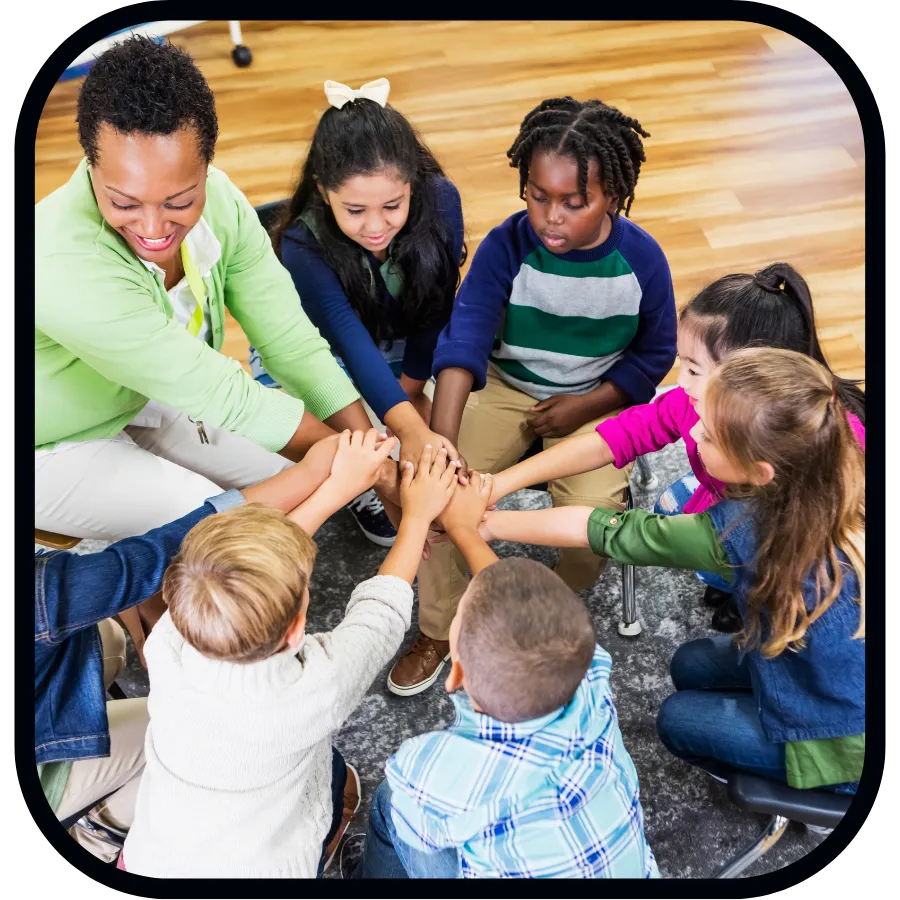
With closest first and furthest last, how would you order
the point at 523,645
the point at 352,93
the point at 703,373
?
the point at 523,645
the point at 703,373
the point at 352,93

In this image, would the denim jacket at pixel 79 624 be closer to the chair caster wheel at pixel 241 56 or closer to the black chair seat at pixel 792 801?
the black chair seat at pixel 792 801

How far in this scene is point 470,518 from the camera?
1.79 m

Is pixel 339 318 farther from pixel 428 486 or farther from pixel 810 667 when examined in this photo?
pixel 810 667

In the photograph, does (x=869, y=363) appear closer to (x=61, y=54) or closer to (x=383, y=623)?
(x=383, y=623)

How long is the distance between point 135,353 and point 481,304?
67 centimetres

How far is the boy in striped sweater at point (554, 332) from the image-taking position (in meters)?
1.79

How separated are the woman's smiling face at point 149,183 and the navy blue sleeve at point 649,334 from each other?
81cm

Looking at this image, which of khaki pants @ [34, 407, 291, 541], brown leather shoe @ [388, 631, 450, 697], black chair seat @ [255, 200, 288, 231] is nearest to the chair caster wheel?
black chair seat @ [255, 200, 288, 231]

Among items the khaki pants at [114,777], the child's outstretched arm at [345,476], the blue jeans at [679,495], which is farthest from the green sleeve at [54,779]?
the blue jeans at [679,495]

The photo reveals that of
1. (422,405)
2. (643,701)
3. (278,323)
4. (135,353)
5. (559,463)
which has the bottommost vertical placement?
(643,701)

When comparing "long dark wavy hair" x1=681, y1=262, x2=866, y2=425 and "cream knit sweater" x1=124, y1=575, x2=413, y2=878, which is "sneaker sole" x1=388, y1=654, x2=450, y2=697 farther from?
"long dark wavy hair" x1=681, y1=262, x2=866, y2=425

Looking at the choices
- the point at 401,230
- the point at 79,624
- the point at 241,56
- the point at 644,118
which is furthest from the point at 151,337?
the point at 241,56

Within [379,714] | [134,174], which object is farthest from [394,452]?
[134,174]

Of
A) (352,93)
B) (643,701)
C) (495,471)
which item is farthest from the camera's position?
(495,471)
